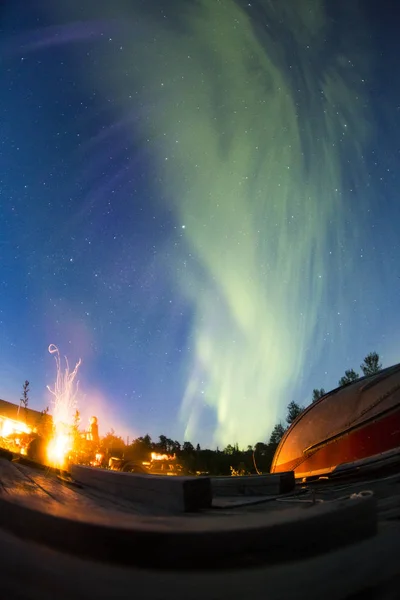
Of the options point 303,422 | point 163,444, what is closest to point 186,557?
point 303,422

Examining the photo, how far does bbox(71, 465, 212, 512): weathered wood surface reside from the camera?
2252mm

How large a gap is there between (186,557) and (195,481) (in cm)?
104

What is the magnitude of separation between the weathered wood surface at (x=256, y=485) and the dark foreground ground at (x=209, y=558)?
210cm

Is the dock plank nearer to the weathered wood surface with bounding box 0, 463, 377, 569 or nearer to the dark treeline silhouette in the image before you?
the weathered wood surface with bounding box 0, 463, 377, 569

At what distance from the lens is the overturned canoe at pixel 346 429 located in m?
8.35

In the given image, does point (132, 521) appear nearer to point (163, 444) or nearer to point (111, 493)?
point (111, 493)

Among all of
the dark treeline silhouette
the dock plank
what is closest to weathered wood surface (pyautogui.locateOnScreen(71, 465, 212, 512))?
the dock plank

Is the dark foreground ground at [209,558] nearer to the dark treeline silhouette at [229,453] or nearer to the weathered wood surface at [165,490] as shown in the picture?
the weathered wood surface at [165,490]

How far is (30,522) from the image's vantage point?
5.74 feet

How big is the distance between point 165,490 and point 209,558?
1121 millimetres

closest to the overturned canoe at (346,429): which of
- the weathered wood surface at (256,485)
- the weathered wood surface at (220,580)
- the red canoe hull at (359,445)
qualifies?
the red canoe hull at (359,445)

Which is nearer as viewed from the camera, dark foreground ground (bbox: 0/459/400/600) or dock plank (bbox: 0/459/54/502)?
dark foreground ground (bbox: 0/459/400/600)

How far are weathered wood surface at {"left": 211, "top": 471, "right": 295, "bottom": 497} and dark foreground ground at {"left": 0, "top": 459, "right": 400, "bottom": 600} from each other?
6.90ft

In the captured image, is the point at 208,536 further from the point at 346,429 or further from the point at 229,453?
the point at 229,453
